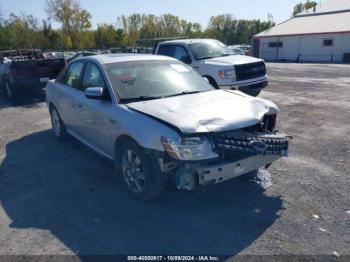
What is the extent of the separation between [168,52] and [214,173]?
8.07 meters

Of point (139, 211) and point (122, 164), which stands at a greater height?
point (122, 164)

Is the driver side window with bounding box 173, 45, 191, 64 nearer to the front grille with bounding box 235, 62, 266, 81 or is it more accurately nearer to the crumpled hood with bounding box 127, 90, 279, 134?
the front grille with bounding box 235, 62, 266, 81

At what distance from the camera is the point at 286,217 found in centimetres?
377

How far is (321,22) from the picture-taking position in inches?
1515

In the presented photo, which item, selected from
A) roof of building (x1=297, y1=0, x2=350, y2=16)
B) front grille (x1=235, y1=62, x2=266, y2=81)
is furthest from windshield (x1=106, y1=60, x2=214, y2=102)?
roof of building (x1=297, y1=0, x2=350, y2=16)

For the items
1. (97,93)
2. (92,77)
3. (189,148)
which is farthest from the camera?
(92,77)

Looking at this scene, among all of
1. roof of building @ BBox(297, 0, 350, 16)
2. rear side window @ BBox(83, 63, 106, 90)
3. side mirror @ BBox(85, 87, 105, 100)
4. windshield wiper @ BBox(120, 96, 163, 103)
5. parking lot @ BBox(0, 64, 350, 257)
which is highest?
roof of building @ BBox(297, 0, 350, 16)

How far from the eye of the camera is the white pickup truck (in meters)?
9.57

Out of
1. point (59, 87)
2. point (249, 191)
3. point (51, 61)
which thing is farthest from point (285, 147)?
point (51, 61)

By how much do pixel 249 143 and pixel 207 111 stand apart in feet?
2.12

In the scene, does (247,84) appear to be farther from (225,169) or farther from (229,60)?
(225,169)

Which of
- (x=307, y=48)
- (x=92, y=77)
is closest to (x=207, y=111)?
(x=92, y=77)

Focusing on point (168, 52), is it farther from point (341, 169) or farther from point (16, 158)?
point (341, 169)

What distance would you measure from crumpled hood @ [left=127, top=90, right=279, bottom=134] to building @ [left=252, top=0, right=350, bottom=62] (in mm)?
31407
